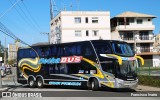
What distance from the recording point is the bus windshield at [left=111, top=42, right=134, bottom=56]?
81.1ft

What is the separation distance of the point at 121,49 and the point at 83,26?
163 ft

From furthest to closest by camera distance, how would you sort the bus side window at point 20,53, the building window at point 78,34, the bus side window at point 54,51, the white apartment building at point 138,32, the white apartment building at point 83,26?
the white apartment building at point 138,32 < the building window at point 78,34 < the white apartment building at point 83,26 < the bus side window at point 20,53 < the bus side window at point 54,51

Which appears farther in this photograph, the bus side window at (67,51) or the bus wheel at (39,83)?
the bus wheel at (39,83)

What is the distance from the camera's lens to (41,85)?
3080cm

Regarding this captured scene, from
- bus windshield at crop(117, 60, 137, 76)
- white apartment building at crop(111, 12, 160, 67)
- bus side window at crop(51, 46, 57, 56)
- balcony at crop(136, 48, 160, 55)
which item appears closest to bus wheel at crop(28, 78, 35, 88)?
bus side window at crop(51, 46, 57, 56)

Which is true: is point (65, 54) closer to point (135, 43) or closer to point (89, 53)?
point (89, 53)

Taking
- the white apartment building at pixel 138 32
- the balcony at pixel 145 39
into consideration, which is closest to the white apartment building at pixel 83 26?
the white apartment building at pixel 138 32

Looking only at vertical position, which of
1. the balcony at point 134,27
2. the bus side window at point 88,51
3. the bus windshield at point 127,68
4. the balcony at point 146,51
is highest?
the balcony at point 134,27

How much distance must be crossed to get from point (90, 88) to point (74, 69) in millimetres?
2251

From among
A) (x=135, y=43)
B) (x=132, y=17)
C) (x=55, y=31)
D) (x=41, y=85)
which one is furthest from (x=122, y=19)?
(x=41, y=85)

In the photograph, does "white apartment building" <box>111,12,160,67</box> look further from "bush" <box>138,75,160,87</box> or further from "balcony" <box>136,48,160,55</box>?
"bush" <box>138,75,160,87</box>

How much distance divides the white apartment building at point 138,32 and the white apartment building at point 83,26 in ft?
17.6

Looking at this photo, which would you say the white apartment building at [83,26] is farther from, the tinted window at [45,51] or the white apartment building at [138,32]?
the tinted window at [45,51]

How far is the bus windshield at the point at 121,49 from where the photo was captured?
81.1 feet
